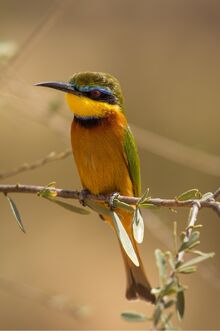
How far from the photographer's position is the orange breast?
2021 mm

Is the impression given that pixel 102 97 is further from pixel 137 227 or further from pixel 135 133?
pixel 135 133

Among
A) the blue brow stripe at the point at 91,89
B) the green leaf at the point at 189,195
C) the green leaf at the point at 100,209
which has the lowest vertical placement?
the green leaf at the point at 189,195

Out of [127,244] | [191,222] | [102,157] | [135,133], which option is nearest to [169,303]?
[191,222]

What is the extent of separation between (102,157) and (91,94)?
213 millimetres

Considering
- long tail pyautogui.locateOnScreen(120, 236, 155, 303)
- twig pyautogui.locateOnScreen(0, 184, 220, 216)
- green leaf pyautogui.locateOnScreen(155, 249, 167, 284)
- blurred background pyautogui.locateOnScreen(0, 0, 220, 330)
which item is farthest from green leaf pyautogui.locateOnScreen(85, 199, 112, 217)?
blurred background pyautogui.locateOnScreen(0, 0, 220, 330)

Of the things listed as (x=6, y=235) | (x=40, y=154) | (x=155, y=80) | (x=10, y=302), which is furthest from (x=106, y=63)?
(x=10, y=302)

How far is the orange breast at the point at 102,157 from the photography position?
2.02 m

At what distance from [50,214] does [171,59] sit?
1982 mm

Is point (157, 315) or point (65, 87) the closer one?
point (157, 315)

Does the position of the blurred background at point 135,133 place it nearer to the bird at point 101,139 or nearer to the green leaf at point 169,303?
the bird at point 101,139

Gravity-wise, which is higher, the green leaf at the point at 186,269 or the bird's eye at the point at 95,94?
the bird's eye at the point at 95,94

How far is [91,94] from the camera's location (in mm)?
2020

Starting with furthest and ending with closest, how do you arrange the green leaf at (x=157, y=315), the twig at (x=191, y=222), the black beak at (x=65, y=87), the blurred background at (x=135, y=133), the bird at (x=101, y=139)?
the blurred background at (x=135, y=133), the bird at (x=101, y=139), the black beak at (x=65, y=87), the twig at (x=191, y=222), the green leaf at (x=157, y=315)

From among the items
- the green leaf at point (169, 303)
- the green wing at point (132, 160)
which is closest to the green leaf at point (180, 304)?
the green leaf at point (169, 303)
